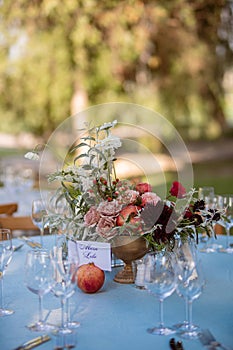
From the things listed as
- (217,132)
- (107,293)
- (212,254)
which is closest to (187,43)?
(217,132)

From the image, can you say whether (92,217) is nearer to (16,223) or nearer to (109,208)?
(109,208)

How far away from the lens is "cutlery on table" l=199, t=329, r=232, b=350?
1.48 meters

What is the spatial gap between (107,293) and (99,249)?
0.15m

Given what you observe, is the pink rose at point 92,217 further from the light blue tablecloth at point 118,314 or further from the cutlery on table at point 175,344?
the cutlery on table at point 175,344

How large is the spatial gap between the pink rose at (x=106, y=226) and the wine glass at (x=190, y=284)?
39cm

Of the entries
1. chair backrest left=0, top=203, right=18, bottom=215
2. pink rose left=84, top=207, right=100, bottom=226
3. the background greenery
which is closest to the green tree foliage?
the background greenery

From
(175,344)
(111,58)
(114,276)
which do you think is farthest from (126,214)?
(111,58)

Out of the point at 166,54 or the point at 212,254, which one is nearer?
the point at 212,254

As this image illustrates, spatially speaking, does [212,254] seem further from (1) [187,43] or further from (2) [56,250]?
(1) [187,43]

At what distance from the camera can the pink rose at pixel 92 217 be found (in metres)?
2.02

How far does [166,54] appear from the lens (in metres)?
9.10

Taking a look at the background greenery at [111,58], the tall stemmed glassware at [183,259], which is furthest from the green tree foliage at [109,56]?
the tall stemmed glassware at [183,259]

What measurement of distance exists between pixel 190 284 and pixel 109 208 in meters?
0.48

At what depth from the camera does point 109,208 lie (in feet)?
6.57
